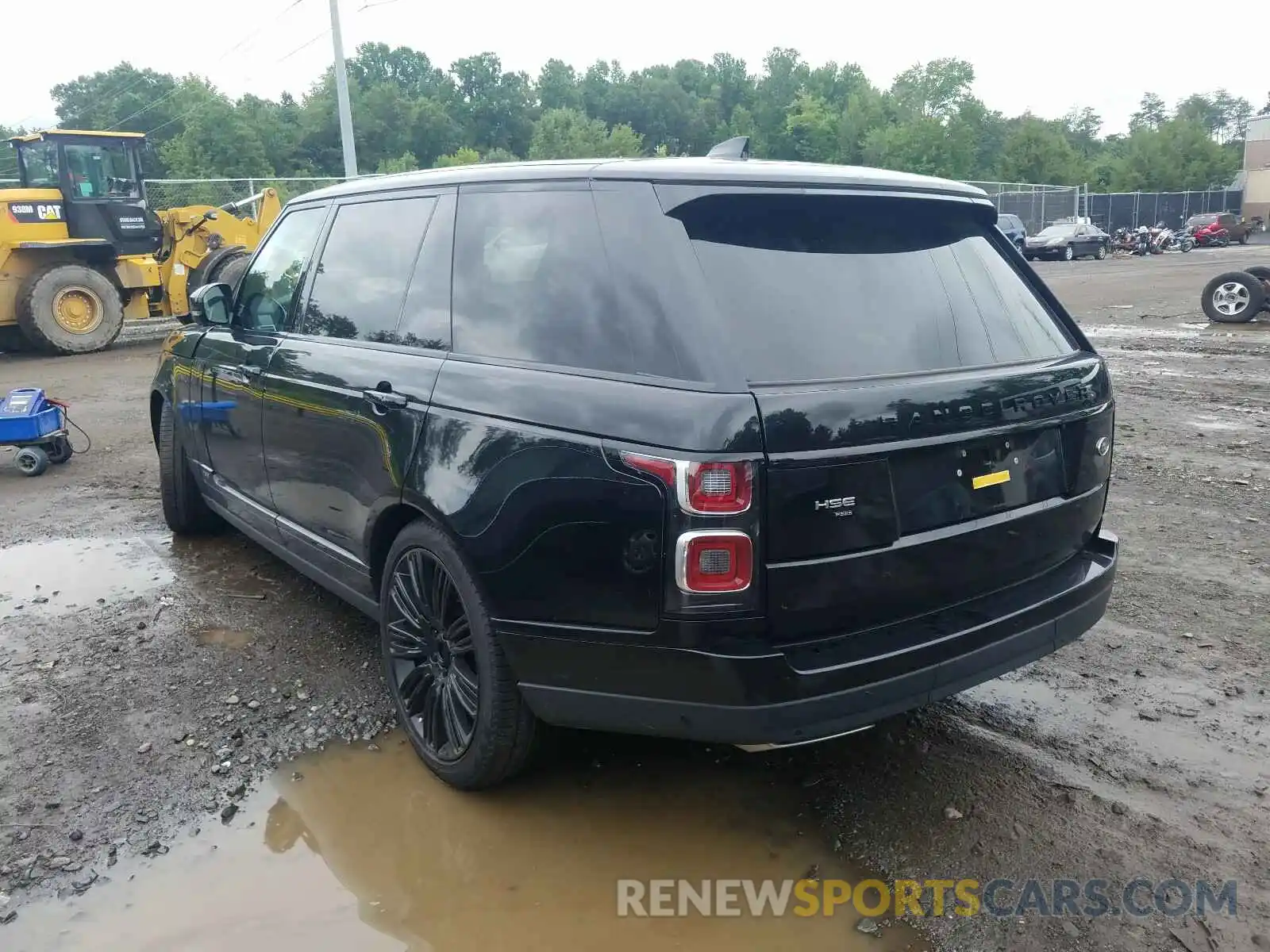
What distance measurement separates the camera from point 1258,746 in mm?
3285

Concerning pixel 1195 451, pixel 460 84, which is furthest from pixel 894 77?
pixel 1195 451

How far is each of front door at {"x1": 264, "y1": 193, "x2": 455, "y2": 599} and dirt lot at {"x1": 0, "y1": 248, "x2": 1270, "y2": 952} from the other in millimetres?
669

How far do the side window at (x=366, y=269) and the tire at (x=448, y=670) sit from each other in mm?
886

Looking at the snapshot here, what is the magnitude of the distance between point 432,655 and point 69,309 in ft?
44.6

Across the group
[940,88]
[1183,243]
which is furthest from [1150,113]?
[1183,243]

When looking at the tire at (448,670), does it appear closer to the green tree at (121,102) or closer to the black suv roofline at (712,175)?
the black suv roofline at (712,175)

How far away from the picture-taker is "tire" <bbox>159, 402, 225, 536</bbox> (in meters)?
5.45

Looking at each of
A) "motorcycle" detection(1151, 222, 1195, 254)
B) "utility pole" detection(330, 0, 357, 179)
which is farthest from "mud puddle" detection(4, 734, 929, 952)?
"motorcycle" detection(1151, 222, 1195, 254)

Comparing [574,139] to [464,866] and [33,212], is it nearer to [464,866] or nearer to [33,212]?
[33,212]

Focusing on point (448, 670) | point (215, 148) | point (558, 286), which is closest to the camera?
point (558, 286)

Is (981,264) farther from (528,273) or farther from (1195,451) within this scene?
(1195,451)

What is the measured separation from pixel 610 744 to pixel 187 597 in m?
2.51

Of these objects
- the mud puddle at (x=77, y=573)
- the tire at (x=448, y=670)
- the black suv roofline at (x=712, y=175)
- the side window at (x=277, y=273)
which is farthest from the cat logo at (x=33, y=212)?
the tire at (x=448, y=670)

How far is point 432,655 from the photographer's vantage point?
10.5ft
